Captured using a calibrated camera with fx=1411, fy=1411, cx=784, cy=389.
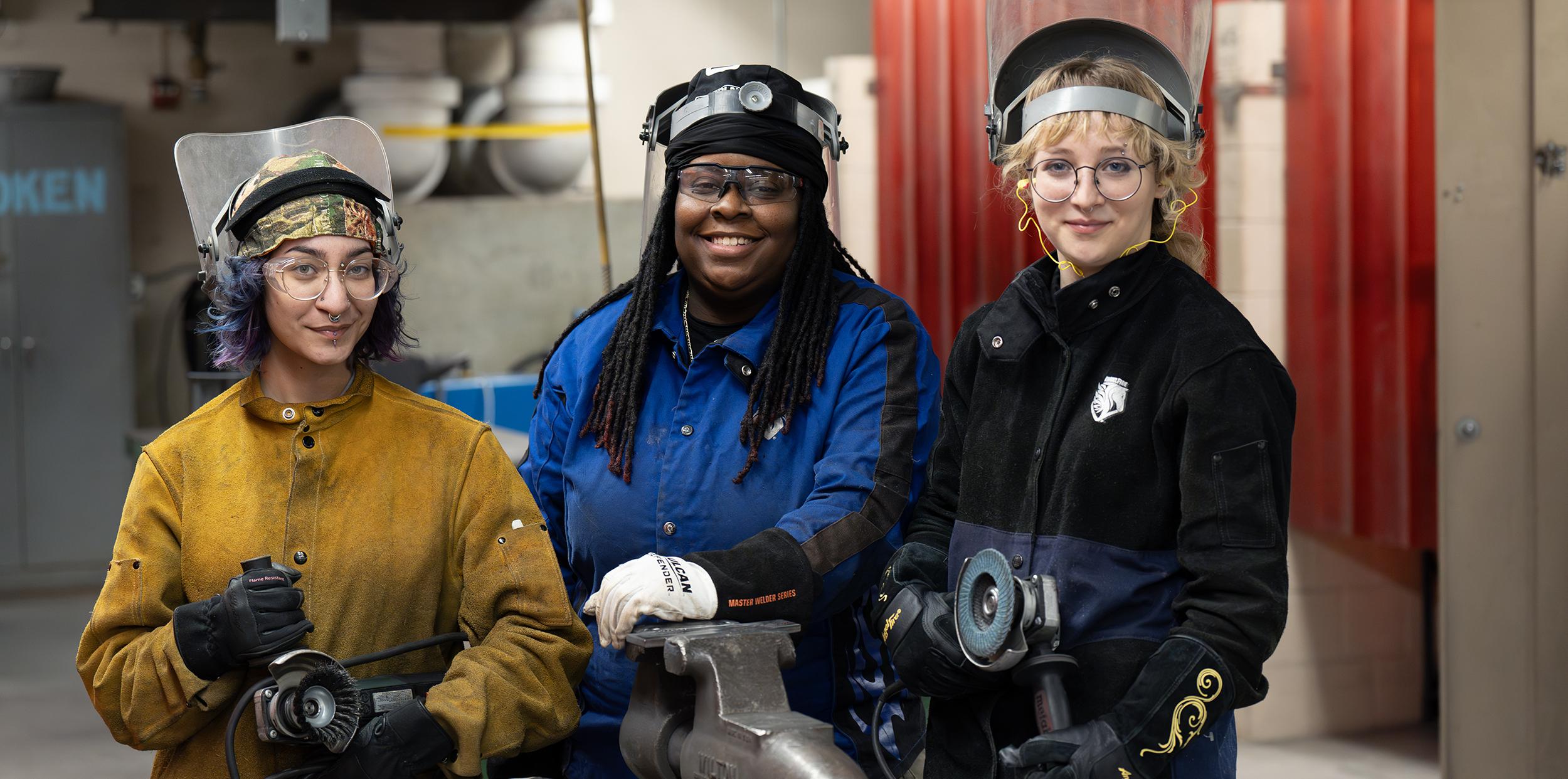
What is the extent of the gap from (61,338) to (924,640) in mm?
6346

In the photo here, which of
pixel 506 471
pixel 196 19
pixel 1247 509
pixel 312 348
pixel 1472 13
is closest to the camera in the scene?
pixel 1247 509

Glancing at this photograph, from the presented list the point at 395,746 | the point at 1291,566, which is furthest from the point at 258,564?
the point at 1291,566

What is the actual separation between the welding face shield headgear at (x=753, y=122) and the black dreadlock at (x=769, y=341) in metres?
0.05

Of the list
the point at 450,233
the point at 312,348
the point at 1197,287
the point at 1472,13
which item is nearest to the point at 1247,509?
the point at 1197,287

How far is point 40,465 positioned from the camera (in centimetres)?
673

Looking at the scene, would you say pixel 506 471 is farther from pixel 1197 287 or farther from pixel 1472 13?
pixel 1472 13

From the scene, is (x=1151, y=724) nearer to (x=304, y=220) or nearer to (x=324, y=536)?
(x=324, y=536)

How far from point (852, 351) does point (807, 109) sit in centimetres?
33

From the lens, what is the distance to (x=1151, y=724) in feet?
4.27

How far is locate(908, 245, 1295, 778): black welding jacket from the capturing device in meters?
1.32

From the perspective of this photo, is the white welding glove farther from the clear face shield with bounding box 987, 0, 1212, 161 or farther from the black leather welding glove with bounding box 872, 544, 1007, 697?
the clear face shield with bounding box 987, 0, 1212, 161

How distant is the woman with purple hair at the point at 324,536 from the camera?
1499 millimetres

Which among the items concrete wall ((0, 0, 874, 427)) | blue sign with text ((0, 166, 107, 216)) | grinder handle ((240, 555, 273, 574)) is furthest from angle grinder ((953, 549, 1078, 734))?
blue sign with text ((0, 166, 107, 216))

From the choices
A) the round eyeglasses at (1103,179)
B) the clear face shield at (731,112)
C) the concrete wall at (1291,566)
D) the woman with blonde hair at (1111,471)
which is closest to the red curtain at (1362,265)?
the concrete wall at (1291,566)
